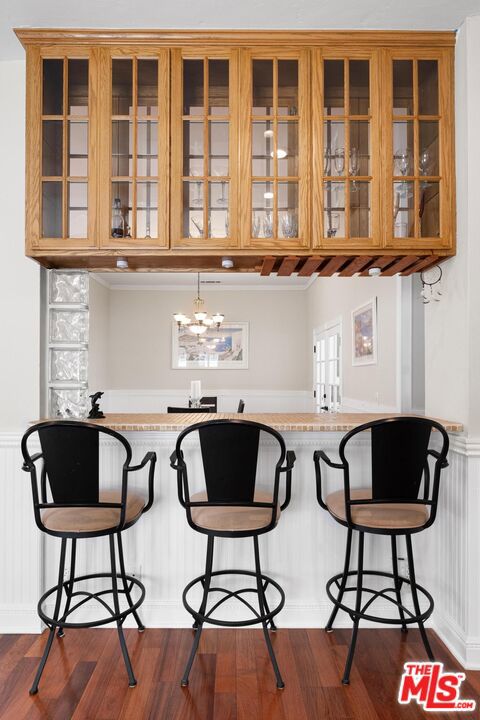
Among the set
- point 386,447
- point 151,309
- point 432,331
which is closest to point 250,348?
point 151,309

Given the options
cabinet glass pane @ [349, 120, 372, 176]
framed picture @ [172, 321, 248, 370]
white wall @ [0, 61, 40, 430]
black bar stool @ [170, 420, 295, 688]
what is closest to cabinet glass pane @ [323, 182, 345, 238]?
cabinet glass pane @ [349, 120, 372, 176]

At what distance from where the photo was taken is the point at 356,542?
2.31m

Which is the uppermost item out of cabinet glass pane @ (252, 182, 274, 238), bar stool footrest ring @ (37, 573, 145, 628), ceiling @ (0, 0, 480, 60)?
ceiling @ (0, 0, 480, 60)

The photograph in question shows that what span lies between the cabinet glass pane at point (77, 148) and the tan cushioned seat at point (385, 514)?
1856 mm

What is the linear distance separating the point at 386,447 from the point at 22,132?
2.22 meters

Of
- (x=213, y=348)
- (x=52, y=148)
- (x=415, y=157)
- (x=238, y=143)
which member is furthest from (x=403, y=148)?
(x=213, y=348)

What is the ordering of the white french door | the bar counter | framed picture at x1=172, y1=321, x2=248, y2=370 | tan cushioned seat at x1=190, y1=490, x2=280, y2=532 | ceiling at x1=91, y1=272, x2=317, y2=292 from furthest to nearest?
framed picture at x1=172, y1=321, x2=248, y2=370
ceiling at x1=91, y1=272, x2=317, y2=292
the white french door
the bar counter
tan cushioned seat at x1=190, y1=490, x2=280, y2=532

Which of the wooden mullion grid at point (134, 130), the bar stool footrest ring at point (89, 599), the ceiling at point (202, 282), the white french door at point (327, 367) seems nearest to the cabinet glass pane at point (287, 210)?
the wooden mullion grid at point (134, 130)

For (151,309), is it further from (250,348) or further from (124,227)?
(124,227)

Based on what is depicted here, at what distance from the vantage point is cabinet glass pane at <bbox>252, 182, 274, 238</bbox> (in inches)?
83.8

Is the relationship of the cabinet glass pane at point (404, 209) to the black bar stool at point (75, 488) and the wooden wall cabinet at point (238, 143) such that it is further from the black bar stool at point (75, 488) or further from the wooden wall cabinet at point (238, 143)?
the black bar stool at point (75, 488)

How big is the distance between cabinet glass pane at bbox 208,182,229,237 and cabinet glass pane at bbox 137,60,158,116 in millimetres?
438

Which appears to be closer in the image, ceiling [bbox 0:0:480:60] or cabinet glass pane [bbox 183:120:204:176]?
ceiling [bbox 0:0:480:60]
